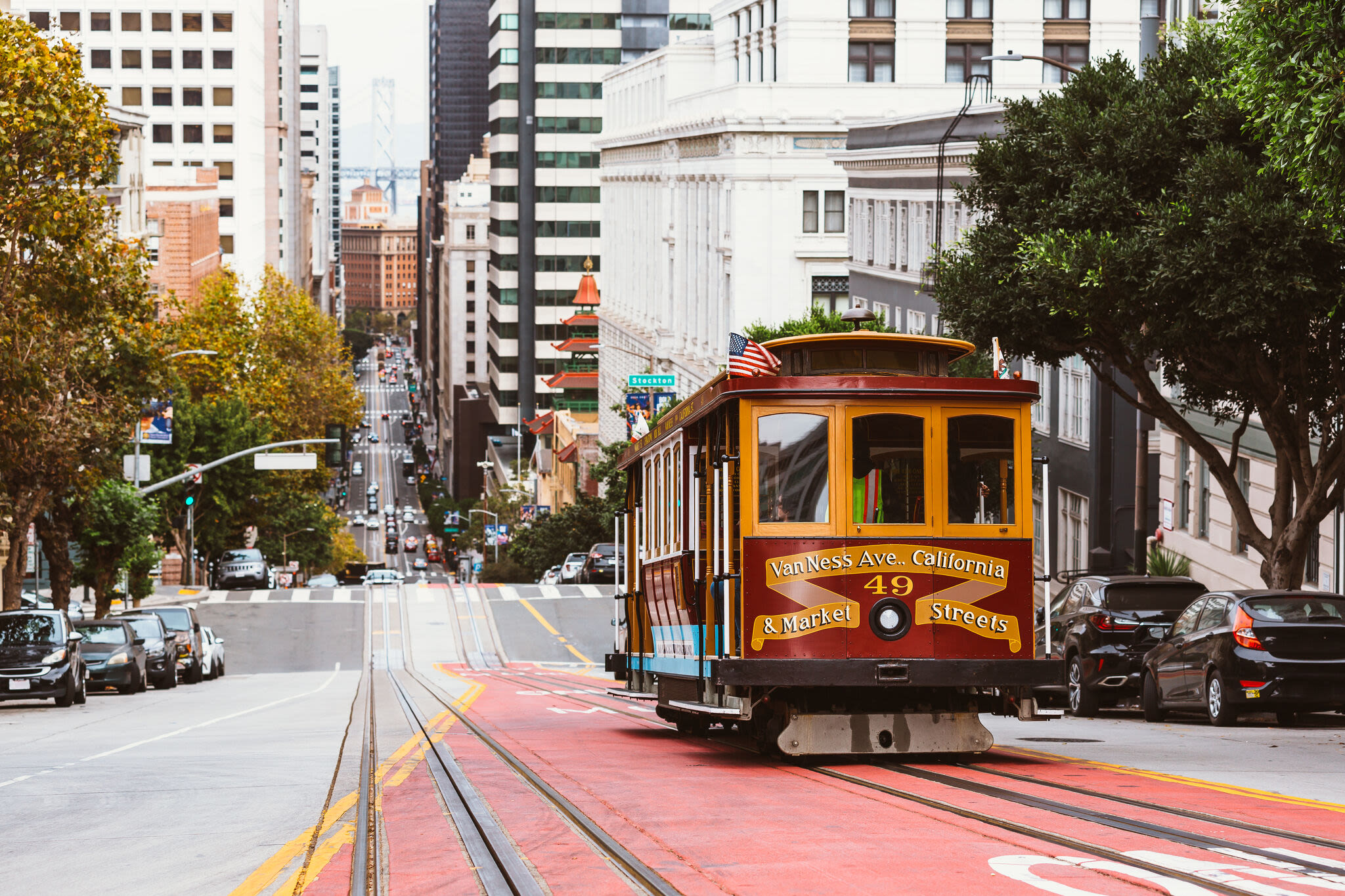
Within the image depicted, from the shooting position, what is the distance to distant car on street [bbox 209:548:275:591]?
72.2 metres

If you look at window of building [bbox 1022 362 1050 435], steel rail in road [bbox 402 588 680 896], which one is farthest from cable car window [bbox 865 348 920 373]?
window of building [bbox 1022 362 1050 435]

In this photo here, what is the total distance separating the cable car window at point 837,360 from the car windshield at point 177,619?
26995 millimetres

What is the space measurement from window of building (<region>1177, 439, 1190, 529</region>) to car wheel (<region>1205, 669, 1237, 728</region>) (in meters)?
17.3

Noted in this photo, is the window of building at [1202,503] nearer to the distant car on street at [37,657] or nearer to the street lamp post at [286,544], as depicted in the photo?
the distant car on street at [37,657]

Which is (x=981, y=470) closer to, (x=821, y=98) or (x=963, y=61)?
(x=821, y=98)

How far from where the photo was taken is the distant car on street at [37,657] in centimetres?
2795

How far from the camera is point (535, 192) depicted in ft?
489

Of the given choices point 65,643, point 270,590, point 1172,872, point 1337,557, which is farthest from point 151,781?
point 270,590

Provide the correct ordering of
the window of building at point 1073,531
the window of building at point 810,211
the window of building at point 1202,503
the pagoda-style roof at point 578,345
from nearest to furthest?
the window of building at point 1202,503, the window of building at point 1073,531, the window of building at point 810,211, the pagoda-style roof at point 578,345

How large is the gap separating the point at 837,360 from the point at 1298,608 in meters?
7.15

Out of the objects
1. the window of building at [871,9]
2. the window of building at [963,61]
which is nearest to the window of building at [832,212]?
the window of building at [963,61]

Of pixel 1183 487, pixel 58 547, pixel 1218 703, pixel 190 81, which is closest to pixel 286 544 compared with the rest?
pixel 190 81

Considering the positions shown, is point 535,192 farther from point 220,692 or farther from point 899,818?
point 899,818

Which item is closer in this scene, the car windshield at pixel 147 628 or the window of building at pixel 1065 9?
the car windshield at pixel 147 628
